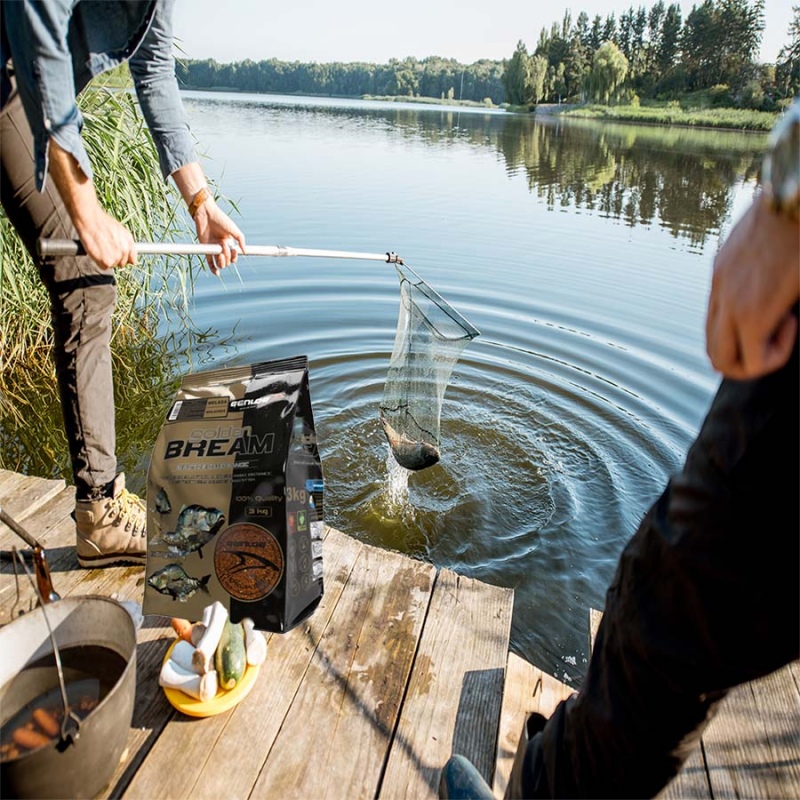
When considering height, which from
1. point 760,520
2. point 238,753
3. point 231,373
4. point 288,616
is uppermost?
point 760,520

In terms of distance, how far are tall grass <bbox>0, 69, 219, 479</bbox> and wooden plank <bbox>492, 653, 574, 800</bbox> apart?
9.86ft

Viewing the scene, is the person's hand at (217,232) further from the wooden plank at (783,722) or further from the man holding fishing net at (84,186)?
the wooden plank at (783,722)

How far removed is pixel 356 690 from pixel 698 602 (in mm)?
1224

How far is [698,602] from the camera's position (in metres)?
0.85

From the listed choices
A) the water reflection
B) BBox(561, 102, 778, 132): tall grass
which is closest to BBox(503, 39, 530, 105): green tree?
BBox(561, 102, 778, 132): tall grass

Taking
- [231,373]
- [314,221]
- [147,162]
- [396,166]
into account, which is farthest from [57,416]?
[396,166]

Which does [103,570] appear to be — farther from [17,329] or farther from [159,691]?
[17,329]

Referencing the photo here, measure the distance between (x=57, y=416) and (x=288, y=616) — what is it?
3476 mm

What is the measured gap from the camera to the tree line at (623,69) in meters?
48.9

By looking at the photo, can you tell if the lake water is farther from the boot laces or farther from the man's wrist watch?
the man's wrist watch

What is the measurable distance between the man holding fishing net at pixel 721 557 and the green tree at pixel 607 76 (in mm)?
56389

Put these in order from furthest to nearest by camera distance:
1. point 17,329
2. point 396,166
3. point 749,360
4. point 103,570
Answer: point 396,166
point 17,329
point 103,570
point 749,360

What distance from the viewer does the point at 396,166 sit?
1650 cm

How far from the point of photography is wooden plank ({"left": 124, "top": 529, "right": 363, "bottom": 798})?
1.51 meters
